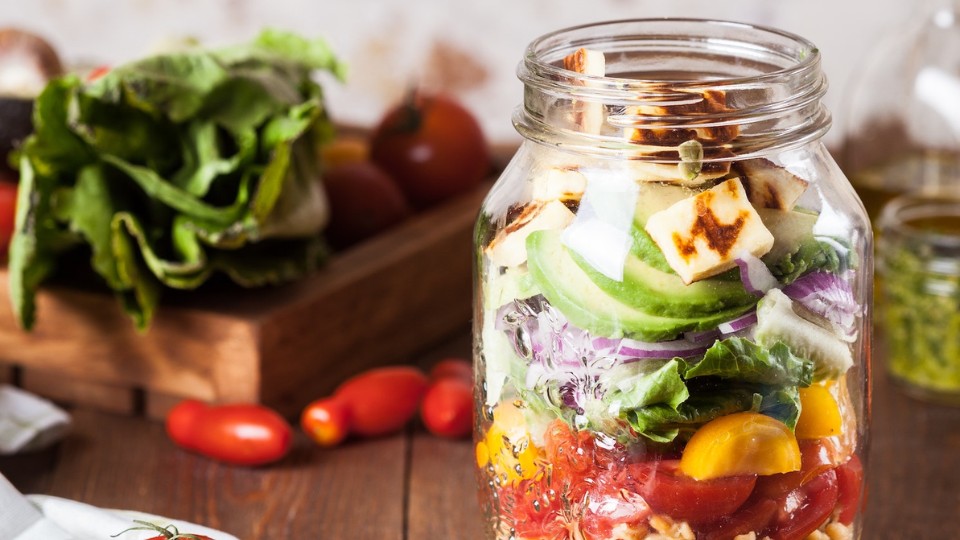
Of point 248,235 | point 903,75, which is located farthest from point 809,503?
point 903,75

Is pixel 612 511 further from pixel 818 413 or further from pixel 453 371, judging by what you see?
pixel 453 371

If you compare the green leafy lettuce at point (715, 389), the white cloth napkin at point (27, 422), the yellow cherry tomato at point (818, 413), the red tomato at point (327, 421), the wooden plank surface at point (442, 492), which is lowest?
the wooden plank surface at point (442, 492)

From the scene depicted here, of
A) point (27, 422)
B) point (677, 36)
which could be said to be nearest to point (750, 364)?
point (677, 36)

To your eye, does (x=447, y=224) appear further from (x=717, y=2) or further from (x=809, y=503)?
(x=809, y=503)

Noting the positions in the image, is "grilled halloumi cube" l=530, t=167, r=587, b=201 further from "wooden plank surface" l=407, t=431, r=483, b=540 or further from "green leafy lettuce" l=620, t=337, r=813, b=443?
"wooden plank surface" l=407, t=431, r=483, b=540

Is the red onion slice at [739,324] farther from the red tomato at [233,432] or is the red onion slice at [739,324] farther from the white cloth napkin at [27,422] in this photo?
the white cloth napkin at [27,422]

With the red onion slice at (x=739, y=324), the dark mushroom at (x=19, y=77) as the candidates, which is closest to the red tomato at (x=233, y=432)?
the dark mushroom at (x=19, y=77)
